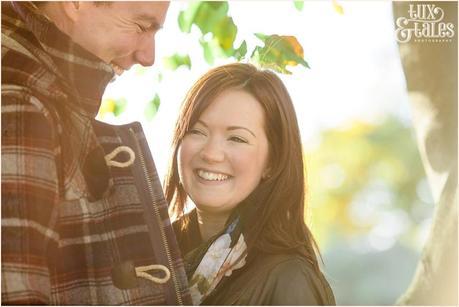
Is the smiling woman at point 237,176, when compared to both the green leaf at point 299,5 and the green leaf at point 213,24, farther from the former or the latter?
the green leaf at point 299,5

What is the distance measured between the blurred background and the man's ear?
0.75ft

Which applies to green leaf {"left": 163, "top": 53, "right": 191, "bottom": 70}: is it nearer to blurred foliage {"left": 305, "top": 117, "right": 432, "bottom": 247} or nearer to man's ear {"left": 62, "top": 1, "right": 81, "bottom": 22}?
man's ear {"left": 62, "top": 1, "right": 81, "bottom": 22}

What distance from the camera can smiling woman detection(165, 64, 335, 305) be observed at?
2.36 metres

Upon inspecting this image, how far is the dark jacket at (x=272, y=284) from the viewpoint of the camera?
7.52ft

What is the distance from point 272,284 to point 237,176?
1.08 feet

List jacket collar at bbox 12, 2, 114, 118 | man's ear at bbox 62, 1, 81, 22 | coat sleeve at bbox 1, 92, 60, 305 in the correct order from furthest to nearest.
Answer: man's ear at bbox 62, 1, 81, 22, jacket collar at bbox 12, 2, 114, 118, coat sleeve at bbox 1, 92, 60, 305

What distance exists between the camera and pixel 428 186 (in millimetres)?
2445

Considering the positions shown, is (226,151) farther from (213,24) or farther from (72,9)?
(72,9)

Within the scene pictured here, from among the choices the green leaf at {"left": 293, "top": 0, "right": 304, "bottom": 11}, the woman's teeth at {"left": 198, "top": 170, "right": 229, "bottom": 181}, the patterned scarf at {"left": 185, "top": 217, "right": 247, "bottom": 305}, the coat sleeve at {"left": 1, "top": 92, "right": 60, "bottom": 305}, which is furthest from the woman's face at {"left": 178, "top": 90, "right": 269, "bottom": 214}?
the coat sleeve at {"left": 1, "top": 92, "right": 60, "bottom": 305}

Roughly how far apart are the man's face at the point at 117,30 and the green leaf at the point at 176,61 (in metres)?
0.07

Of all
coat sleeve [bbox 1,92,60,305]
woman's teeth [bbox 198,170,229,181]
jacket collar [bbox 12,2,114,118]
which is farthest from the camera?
woman's teeth [bbox 198,170,229,181]

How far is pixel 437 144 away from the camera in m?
2.46

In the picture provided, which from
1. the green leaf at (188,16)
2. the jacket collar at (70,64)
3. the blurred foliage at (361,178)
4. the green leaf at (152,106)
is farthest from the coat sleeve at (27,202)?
the blurred foliage at (361,178)

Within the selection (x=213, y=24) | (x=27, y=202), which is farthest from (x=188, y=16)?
(x=27, y=202)
